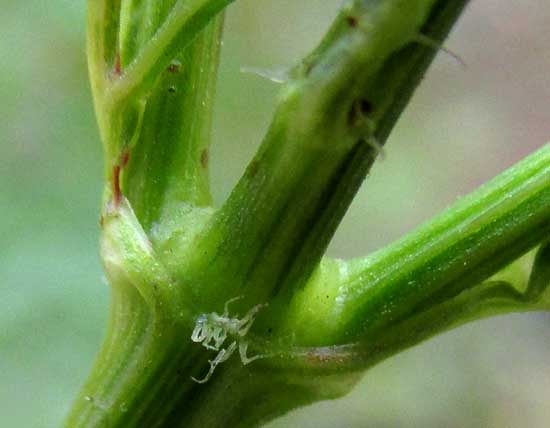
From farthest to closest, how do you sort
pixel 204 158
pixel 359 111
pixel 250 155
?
pixel 250 155 → pixel 204 158 → pixel 359 111

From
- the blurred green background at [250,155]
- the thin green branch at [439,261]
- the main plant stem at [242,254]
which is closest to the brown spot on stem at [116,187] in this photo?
the main plant stem at [242,254]

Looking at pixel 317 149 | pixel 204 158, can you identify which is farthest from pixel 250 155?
pixel 317 149

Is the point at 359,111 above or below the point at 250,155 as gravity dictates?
below

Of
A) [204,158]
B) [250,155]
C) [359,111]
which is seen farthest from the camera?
[250,155]

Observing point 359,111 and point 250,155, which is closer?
point 359,111

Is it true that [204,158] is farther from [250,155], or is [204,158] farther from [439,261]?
[250,155]

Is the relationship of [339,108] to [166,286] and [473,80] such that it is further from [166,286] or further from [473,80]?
[473,80]

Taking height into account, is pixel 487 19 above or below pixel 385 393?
above

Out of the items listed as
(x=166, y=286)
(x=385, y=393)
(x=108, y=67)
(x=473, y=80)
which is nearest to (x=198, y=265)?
(x=166, y=286)

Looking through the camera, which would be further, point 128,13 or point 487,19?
point 487,19
